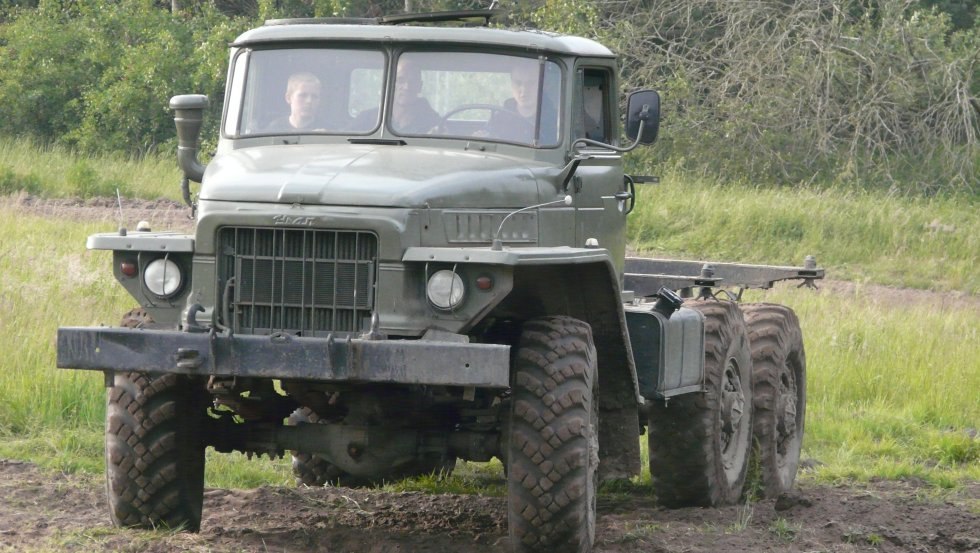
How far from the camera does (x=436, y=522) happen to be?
7.60m

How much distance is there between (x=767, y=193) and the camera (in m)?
19.8

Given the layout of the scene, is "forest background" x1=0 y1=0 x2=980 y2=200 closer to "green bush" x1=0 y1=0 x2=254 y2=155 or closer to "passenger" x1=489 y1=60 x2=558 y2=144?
"green bush" x1=0 y1=0 x2=254 y2=155

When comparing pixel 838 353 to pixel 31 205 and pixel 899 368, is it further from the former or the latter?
pixel 31 205

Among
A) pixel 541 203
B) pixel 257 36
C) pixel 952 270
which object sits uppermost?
pixel 257 36

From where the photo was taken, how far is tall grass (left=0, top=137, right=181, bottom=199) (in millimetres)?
20250

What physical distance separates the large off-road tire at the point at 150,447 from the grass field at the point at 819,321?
1601 millimetres

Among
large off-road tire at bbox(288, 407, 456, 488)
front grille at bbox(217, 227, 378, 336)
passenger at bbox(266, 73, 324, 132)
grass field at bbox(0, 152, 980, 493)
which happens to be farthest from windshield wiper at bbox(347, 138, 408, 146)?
grass field at bbox(0, 152, 980, 493)

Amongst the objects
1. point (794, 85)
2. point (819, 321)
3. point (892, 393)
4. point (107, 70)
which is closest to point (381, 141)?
point (892, 393)

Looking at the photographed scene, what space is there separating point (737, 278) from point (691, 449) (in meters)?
2.09

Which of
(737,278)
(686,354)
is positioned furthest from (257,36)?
(737,278)

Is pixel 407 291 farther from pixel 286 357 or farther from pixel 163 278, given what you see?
pixel 163 278

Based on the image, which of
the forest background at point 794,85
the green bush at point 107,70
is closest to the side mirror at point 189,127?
the forest background at point 794,85

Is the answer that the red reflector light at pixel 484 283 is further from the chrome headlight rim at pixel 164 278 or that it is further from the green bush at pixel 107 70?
the green bush at pixel 107 70

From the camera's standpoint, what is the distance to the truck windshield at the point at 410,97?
7168 millimetres
